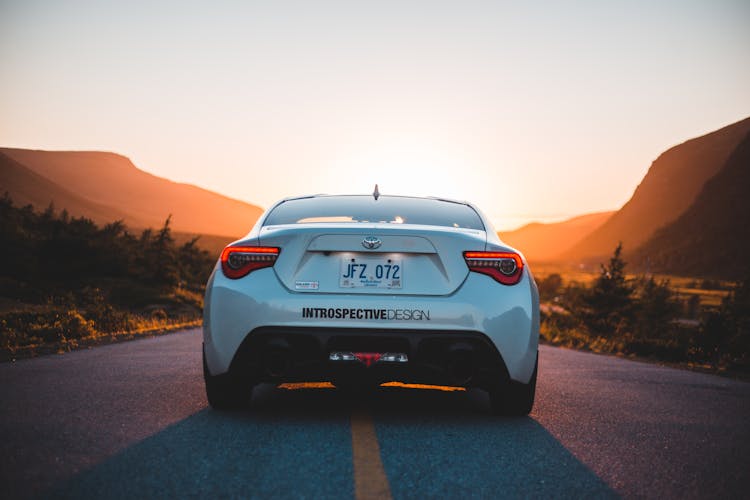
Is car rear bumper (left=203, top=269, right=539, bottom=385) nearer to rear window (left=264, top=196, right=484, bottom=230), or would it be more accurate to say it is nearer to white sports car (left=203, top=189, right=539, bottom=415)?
white sports car (left=203, top=189, right=539, bottom=415)

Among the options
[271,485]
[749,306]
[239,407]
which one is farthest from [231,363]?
[749,306]

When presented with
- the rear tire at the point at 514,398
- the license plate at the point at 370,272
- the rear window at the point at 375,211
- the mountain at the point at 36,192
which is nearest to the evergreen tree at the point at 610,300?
the rear window at the point at 375,211

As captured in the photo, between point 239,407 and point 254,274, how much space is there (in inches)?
39.8

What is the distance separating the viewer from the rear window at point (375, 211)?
4777mm

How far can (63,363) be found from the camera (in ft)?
23.0

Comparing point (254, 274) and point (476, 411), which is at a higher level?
point (254, 274)

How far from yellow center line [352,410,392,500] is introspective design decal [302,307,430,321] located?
2.29 ft

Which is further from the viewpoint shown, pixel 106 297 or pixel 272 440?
pixel 106 297

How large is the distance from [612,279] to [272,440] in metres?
52.2

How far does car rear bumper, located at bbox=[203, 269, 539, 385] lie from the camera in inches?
Result: 158

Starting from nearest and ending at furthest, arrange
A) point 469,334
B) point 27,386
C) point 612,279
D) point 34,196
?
1. point 469,334
2. point 27,386
3. point 612,279
4. point 34,196

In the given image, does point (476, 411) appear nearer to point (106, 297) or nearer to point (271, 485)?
point (271, 485)

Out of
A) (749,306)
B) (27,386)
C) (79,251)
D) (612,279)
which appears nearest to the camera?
(27,386)

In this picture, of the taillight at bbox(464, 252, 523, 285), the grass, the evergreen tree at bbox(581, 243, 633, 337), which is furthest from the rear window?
the evergreen tree at bbox(581, 243, 633, 337)
